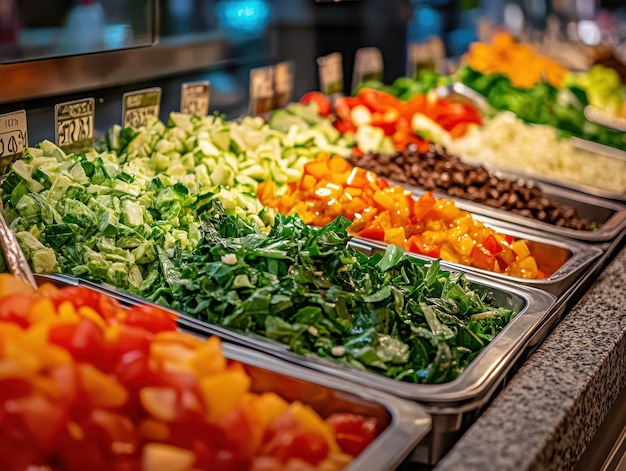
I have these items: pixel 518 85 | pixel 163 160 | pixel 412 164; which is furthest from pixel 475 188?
pixel 518 85

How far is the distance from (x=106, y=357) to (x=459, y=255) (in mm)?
1387

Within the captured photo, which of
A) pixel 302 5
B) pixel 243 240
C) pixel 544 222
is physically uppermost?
pixel 302 5

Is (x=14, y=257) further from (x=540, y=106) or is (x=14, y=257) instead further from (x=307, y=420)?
(x=540, y=106)

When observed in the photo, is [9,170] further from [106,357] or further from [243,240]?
[106,357]

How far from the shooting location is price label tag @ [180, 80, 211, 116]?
3.35 m

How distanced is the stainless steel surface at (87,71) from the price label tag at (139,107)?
0.53 ft

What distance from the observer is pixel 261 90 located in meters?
3.73

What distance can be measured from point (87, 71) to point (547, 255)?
177 centimetres

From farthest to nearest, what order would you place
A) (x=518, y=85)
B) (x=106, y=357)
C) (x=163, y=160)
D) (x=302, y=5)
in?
(x=518, y=85) → (x=302, y=5) → (x=163, y=160) → (x=106, y=357)

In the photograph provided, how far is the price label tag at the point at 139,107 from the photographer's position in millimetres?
3008

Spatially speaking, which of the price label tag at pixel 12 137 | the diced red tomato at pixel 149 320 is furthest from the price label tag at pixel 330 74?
the diced red tomato at pixel 149 320

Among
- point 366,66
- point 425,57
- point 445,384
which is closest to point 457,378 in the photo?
point 445,384

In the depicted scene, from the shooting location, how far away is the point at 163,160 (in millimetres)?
2830

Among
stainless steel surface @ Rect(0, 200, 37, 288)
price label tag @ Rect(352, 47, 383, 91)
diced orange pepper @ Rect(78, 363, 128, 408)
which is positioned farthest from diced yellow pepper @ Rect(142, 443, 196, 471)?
price label tag @ Rect(352, 47, 383, 91)
